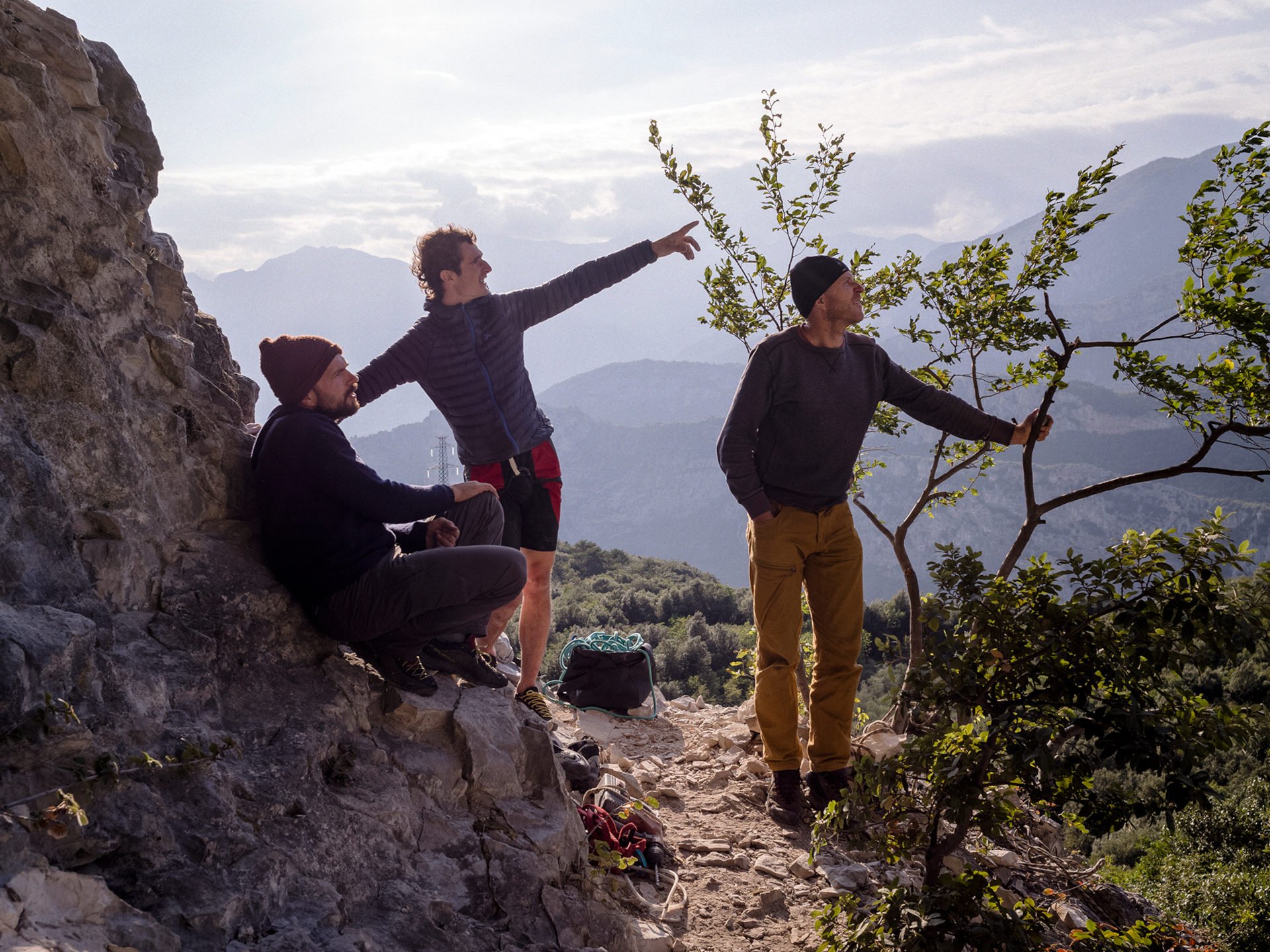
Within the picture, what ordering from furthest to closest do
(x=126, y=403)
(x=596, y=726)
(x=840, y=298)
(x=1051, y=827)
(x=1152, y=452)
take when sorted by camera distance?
(x=1152, y=452), (x=596, y=726), (x=1051, y=827), (x=840, y=298), (x=126, y=403)

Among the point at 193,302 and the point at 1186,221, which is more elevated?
the point at 1186,221

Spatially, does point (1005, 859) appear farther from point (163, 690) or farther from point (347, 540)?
point (163, 690)

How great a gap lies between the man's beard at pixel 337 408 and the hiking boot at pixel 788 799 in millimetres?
2934

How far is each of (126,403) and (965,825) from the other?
3.15m

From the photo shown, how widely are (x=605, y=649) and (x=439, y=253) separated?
3.84 meters

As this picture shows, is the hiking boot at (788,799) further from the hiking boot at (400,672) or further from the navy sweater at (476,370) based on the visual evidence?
the navy sweater at (476,370)

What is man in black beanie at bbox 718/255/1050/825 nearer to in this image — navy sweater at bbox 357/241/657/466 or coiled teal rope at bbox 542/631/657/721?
navy sweater at bbox 357/241/657/466

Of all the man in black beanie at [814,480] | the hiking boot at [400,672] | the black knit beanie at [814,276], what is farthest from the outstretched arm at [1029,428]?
the hiking boot at [400,672]

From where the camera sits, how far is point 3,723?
202 cm

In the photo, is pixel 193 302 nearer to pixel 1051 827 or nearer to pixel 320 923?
pixel 320 923

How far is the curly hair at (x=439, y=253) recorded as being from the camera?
4.40m

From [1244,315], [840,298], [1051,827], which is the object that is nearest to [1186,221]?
[1244,315]

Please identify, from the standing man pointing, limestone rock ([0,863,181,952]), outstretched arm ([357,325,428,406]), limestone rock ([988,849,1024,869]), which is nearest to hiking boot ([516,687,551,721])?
the standing man pointing

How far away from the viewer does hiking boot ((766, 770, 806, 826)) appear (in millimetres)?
4723
